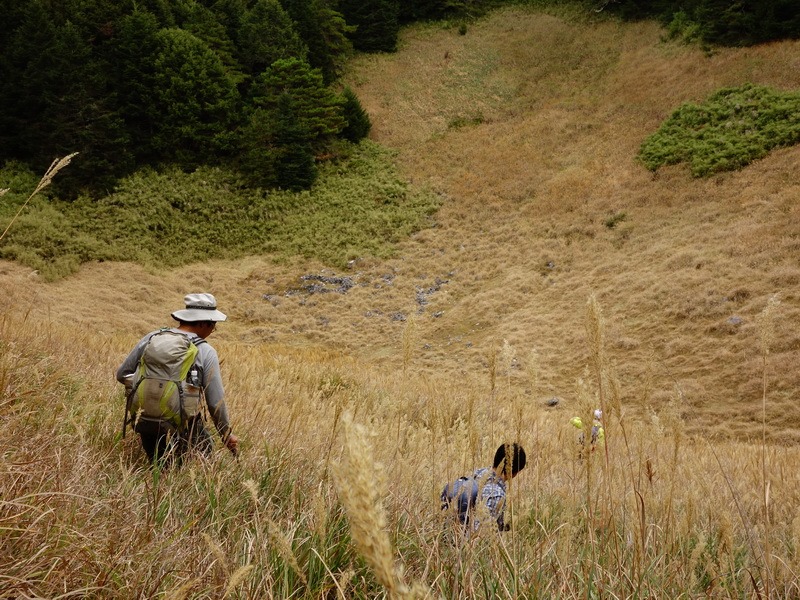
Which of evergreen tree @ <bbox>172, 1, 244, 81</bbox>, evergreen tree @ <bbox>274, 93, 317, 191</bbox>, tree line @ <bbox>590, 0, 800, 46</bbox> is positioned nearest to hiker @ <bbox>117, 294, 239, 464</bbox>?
evergreen tree @ <bbox>274, 93, 317, 191</bbox>

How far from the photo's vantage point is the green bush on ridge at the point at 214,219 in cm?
2141

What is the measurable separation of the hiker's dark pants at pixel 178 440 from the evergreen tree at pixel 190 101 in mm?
26583

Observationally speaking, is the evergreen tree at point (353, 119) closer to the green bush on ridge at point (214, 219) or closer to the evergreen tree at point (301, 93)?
the evergreen tree at point (301, 93)

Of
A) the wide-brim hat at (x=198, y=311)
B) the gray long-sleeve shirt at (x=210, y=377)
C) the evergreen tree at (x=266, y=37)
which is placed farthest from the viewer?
the evergreen tree at (x=266, y=37)

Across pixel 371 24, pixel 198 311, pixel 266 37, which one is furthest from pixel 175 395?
pixel 371 24

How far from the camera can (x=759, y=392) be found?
1070 centimetres

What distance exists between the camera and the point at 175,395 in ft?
9.23

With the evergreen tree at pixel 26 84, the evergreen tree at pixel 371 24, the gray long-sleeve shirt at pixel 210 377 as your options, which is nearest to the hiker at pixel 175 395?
the gray long-sleeve shirt at pixel 210 377

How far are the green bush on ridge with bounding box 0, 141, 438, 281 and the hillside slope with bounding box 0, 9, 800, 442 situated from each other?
1.24 m

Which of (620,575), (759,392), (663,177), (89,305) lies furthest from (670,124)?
(620,575)

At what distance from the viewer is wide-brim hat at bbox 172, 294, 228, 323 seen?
3.33 m

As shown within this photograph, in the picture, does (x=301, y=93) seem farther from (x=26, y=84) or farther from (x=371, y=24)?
(x=371, y=24)

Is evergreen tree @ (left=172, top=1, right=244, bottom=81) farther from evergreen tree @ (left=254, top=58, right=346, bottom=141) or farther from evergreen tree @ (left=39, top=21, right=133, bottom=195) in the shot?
evergreen tree @ (left=39, top=21, right=133, bottom=195)

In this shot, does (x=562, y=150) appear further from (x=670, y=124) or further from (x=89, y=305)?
(x=89, y=305)
